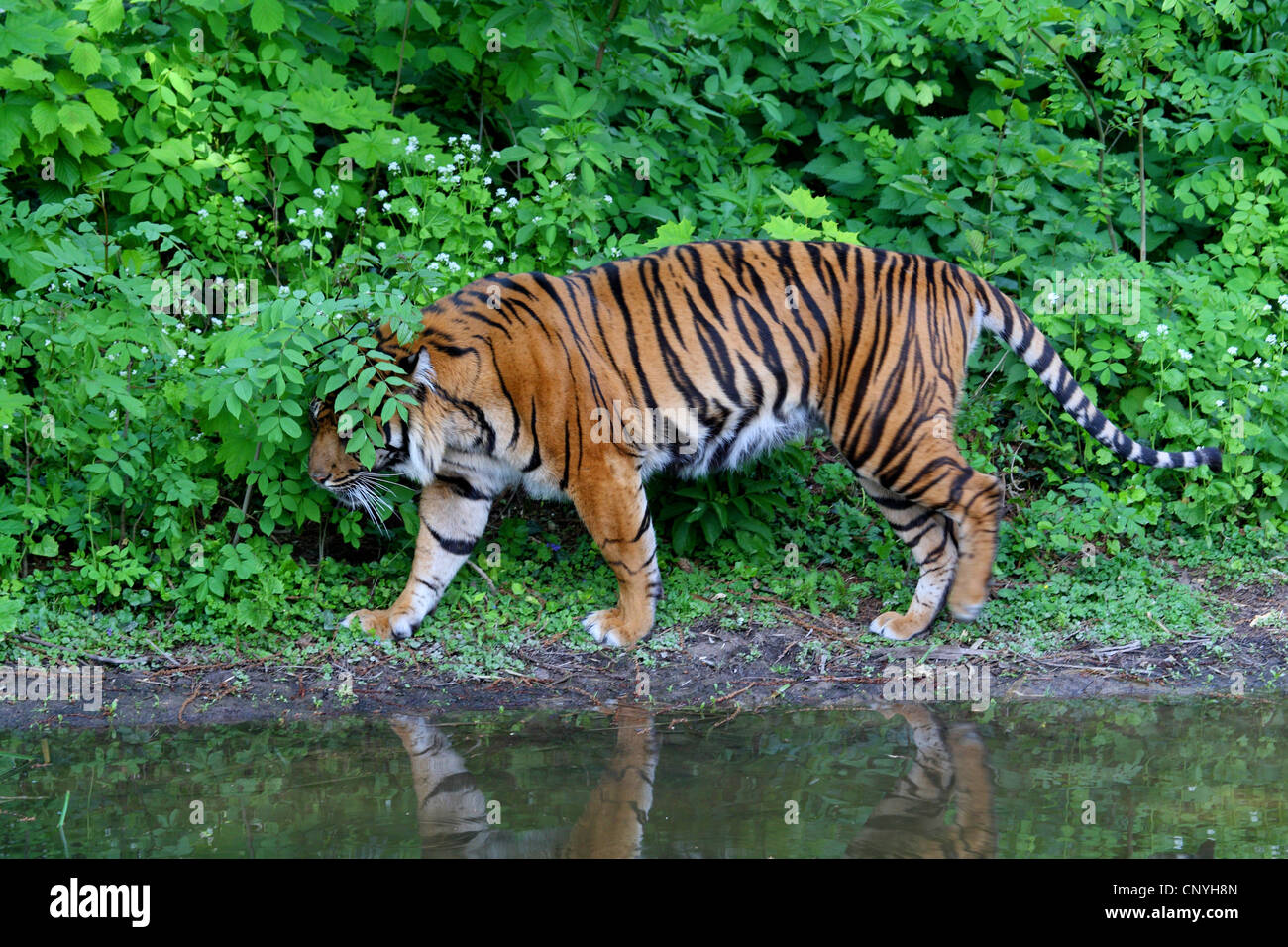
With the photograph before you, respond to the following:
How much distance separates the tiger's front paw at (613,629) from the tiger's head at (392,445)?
0.90 meters

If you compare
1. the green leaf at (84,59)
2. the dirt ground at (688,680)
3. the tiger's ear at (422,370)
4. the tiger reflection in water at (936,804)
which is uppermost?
the green leaf at (84,59)

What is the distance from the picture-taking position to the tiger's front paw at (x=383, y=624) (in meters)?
5.12

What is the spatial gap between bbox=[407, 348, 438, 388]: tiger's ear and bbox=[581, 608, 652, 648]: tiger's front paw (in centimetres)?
119

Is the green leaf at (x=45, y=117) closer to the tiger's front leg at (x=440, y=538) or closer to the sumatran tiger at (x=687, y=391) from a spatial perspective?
the sumatran tiger at (x=687, y=391)

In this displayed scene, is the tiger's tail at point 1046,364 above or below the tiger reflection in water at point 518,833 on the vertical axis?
above

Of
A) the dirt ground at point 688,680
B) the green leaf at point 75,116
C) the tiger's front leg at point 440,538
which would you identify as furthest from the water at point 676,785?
the green leaf at point 75,116

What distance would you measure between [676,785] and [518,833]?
0.57 m

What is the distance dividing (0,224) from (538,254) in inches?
90.5

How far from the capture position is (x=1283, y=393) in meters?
5.77

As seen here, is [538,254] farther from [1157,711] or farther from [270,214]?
[1157,711]

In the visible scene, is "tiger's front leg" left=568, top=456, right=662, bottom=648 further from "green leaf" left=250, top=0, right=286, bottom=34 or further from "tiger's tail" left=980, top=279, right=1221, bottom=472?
"green leaf" left=250, top=0, right=286, bottom=34

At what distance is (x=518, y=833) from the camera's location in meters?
3.73

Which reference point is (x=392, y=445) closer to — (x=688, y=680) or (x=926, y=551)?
(x=688, y=680)
